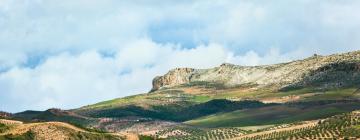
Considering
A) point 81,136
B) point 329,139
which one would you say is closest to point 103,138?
point 81,136

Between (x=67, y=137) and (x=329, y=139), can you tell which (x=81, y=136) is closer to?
(x=67, y=137)

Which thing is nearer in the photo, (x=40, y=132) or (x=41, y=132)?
(x=40, y=132)

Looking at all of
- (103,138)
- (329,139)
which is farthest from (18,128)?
(329,139)

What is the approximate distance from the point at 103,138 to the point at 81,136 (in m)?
7.32

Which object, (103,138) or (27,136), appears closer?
(27,136)

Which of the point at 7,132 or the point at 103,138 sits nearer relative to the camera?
the point at 7,132

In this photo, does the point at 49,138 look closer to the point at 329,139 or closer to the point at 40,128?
the point at 40,128

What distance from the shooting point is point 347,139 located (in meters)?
192

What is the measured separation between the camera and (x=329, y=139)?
7736 inches

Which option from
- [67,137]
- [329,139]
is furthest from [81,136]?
[329,139]

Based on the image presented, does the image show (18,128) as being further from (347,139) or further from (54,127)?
(347,139)

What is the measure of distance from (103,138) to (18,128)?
923 inches

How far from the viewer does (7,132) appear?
187250 mm

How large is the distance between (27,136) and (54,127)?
10.7 m
